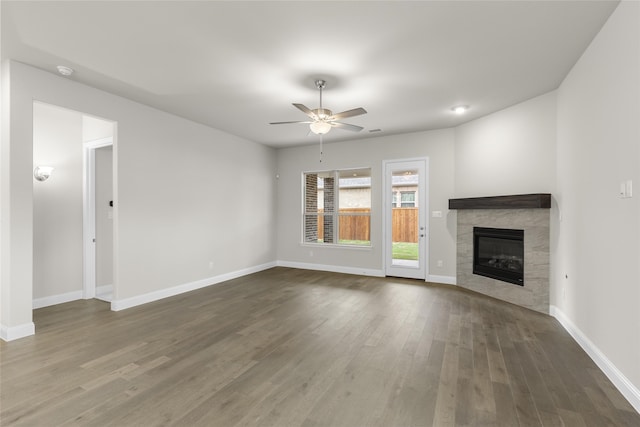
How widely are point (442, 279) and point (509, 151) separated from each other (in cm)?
246

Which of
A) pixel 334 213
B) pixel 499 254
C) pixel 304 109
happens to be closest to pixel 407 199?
pixel 334 213

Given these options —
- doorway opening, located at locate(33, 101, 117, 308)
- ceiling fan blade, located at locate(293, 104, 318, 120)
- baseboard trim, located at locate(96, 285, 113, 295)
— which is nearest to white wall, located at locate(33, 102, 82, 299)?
doorway opening, located at locate(33, 101, 117, 308)

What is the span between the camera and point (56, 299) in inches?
168

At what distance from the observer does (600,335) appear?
258cm

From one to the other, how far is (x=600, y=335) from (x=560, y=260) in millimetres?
1271

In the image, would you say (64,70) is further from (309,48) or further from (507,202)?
(507,202)

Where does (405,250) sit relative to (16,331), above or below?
above

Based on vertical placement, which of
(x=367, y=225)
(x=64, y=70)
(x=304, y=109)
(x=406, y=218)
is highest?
(x=64, y=70)

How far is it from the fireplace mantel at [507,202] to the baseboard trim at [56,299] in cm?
617

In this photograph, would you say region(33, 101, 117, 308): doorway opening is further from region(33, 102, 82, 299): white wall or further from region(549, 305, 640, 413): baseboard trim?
region(549, 305, 640, 413): baseboard trim

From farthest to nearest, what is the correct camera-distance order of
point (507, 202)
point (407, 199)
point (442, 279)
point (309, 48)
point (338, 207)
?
point (338, 207)
point (407, 199)
point (442, 279)
point (507, 202)
point (309, 48)

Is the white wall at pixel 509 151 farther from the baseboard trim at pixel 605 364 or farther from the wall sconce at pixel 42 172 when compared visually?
the wall sconce at pixel 42 172

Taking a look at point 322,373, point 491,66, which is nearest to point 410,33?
point 491,66

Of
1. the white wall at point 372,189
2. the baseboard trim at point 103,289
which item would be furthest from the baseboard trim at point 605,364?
the baseboard trim at point 103,289
